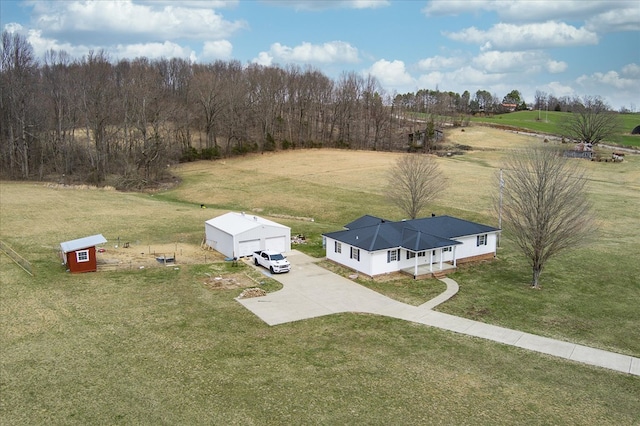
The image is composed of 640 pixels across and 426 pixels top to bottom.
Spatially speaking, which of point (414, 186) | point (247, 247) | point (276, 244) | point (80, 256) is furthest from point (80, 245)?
point (414, 186)

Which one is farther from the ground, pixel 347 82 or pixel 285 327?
pixel 347 82

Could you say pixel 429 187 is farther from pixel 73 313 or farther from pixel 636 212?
pixel 73 313

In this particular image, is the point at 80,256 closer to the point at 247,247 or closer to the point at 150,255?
the point at 150,255

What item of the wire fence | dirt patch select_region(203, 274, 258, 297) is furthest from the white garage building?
the wire fence

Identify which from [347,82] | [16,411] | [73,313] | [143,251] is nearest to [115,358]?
[16,411]

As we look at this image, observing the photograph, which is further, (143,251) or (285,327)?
(143,251)

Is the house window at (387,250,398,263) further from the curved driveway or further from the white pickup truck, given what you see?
the white pickup truck
